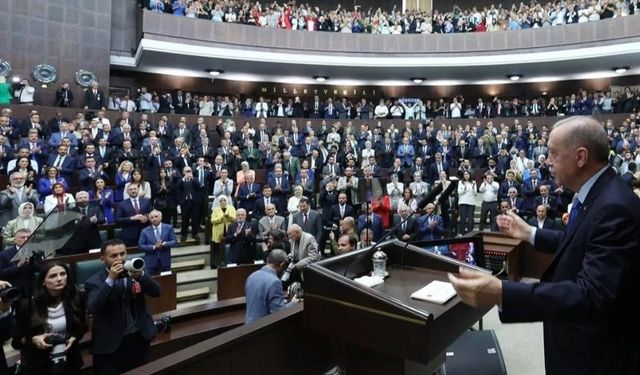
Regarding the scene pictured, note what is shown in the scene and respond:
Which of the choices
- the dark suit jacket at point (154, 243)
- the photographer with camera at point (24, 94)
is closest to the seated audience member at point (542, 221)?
the dark suit jacket at point (154, 243)

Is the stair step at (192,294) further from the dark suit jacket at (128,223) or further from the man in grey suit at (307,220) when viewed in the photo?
the man in grey suit at (307,220)

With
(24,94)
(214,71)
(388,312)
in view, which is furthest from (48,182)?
(214,71)

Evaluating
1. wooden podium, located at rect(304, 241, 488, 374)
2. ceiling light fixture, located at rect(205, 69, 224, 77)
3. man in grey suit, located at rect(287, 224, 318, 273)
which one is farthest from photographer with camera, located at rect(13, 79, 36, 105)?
wooden podium, located at rect(304, 241, 488, 374)

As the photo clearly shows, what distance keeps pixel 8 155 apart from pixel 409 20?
1153 cm

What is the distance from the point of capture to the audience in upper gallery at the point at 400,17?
12.1 m

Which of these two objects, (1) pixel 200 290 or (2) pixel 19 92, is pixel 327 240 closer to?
(1) pixel 200 290

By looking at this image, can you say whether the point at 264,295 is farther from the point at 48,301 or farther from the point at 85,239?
the point at 85,239

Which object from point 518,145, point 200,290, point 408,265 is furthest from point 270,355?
point 518,145

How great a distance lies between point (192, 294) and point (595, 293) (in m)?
4.69

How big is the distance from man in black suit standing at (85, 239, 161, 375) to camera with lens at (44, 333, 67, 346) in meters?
0.14

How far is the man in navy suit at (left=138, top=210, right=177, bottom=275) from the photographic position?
473 cm

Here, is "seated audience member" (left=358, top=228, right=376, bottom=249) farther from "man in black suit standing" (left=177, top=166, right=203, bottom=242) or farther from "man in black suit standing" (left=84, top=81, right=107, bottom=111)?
"man in black suit standing" (left=84, top=81, right=107, bottom=111)

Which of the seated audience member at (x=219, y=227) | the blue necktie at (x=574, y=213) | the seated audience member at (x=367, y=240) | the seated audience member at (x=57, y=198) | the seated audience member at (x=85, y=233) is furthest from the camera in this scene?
the seated audience member at (x=219, y=227)

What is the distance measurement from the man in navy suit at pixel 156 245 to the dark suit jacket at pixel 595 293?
4.22 m
